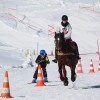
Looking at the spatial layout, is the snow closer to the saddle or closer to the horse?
the horse

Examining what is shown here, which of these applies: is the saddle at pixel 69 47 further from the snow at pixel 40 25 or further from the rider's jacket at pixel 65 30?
the snow at pixel 40 25

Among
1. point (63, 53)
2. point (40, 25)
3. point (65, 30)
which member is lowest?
point (63, 53)

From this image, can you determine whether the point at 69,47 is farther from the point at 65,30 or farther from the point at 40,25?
the point at 40,25

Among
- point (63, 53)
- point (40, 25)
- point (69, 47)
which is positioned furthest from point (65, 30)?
point (40, 25)

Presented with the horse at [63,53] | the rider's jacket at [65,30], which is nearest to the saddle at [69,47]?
the horse at [63,53]

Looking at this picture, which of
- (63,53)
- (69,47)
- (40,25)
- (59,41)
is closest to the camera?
(59,41)

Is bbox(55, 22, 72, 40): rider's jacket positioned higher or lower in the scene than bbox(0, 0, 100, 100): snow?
lower

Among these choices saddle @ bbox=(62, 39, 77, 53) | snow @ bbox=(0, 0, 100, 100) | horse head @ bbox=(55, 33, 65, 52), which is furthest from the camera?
snow @ bbox=(0, 0, 100, 100)

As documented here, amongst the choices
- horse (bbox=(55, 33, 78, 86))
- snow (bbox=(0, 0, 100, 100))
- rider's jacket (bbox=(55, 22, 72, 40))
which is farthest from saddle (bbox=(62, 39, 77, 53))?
snow (bbox=(0, 0, 100, 100))

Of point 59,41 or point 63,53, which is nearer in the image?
point 59,41

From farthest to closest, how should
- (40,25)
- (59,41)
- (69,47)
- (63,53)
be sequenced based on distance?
(40,25)
(69,47)
(63,53)
(59,41)

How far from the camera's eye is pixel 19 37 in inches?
2224

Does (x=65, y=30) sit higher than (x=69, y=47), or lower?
higher

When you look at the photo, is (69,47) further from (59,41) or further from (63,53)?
(59,41)
